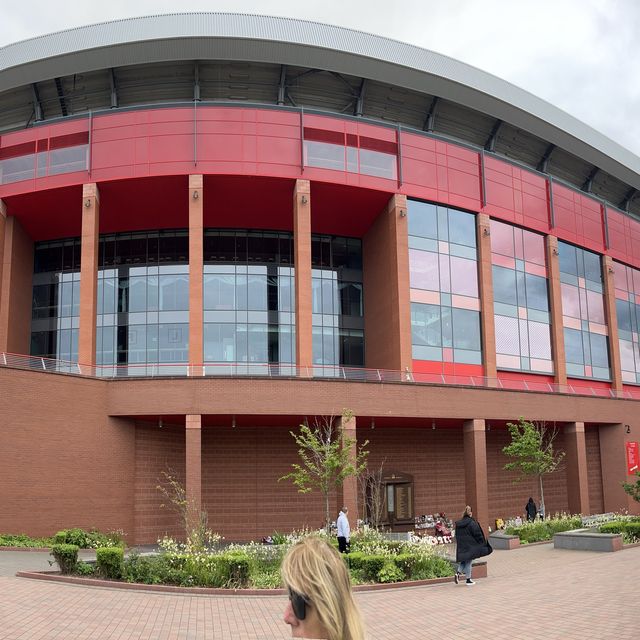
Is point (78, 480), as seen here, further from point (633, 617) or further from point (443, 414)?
point (633, 617)

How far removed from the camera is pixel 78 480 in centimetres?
2620

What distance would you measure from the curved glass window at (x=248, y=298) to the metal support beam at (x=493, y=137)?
12.5 meters

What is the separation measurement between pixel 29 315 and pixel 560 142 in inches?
1174

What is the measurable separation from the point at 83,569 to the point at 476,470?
1923 cm

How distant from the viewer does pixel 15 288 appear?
35.8 metres

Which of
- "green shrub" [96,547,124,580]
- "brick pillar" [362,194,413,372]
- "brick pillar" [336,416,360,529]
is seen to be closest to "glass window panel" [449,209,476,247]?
"brick pillar" [362,194,413,372]

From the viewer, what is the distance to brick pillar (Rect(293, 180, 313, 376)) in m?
31.3

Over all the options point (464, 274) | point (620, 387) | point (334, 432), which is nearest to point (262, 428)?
point (334, 432)

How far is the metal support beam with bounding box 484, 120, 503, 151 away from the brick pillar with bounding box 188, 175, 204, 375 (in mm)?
17545

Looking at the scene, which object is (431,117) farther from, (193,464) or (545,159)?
(193,464)

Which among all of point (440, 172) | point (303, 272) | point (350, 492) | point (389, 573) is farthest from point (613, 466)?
point (389, 573)

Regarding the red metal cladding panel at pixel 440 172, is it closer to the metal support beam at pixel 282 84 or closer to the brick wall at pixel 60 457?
the metal support beam at pixel 282 84

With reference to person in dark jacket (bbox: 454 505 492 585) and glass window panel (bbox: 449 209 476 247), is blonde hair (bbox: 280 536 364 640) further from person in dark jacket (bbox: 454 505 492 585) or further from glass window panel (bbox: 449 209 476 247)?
glass window panel (bbox: 449 209 476 247)

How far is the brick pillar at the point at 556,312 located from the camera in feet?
130
